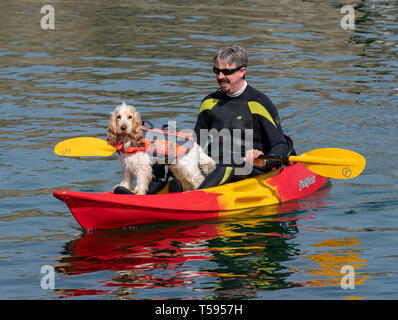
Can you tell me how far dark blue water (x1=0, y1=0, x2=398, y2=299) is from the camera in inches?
267

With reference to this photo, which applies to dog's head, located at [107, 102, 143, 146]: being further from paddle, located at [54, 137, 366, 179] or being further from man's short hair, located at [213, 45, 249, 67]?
man's short hair, located at [213, 45, 249, 67]

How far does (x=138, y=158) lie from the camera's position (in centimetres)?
793

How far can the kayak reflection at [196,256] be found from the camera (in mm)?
6484

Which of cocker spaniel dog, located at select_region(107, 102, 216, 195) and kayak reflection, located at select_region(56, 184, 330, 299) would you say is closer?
kayak reflection, located at select_region(56, 184, 330, 299)

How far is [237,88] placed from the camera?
27.6ft

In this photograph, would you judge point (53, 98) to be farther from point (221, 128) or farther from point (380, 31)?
point (380, 31)

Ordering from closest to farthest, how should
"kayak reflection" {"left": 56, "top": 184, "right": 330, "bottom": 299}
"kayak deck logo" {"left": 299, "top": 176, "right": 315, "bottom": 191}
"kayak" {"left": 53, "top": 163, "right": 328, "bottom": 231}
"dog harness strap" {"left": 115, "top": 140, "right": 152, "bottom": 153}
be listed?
"kayak reflection" {"left": 56, "top": 184, "right": 330, "bottom": 299} → "kayak" {"left": 53, "top": 163, "right": 328, "bottom": 231} → "dog harness strap" {"left": 115, "top": 140, "right": 152, "bottom": 153} → "kayak deck logo" {"left": 299, "top": 176, "right": 315, "bottom": 191}

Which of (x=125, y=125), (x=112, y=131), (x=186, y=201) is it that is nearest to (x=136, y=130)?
(x=125, y=125)

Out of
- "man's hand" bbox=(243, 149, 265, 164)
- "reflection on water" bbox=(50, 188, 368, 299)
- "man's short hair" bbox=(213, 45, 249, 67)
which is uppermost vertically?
"man's short hair" bbox=(213, 45, 249, 67)

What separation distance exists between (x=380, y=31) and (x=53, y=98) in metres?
10.5

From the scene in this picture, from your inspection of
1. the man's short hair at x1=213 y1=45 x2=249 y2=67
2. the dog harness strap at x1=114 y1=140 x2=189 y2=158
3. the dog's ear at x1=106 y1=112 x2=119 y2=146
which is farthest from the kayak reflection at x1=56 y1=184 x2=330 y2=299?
the man's short hair at x1=213 y1=45 x2=249 y2=67

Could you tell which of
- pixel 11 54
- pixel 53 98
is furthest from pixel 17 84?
pixel 11 54

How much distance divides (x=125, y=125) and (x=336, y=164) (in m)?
2.77
